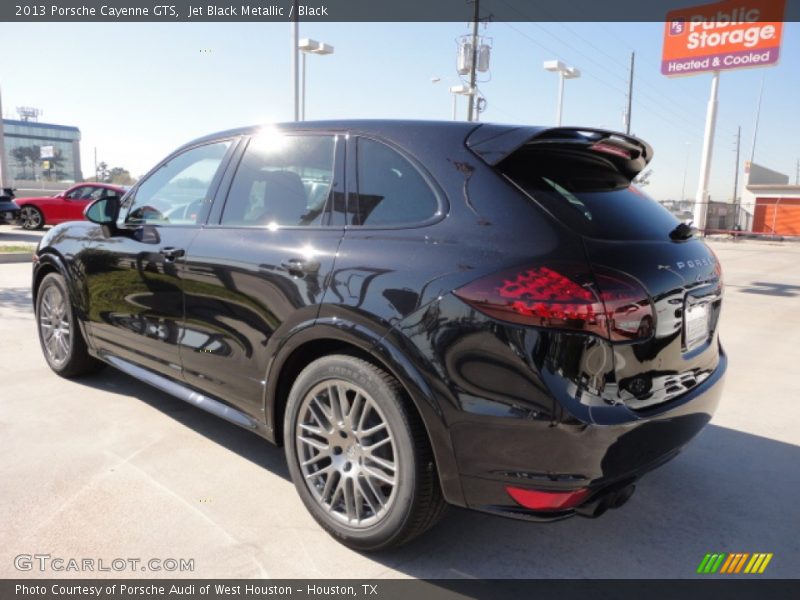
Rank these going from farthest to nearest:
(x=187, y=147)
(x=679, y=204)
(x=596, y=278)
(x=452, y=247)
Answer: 1. (x=679, y=204)
2. (x=187, y=147)
3. (x=452, y=247)
4. (x=596, y=278)

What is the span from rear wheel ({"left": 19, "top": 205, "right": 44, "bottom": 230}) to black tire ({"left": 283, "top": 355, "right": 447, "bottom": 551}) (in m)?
18.6

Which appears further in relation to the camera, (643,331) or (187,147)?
(187,147)

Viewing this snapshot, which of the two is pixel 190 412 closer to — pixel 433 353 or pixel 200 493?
pixel 200 493

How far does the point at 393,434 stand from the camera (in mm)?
2299

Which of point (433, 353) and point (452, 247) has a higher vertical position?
point (452, 247)

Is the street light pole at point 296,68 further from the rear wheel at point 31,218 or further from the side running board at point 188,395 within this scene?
the side running board at point 188,395

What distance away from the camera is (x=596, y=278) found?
2018 millimetres

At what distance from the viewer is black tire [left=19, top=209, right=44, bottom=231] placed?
704 inches

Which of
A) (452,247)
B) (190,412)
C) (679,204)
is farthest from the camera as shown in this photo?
(679,204)

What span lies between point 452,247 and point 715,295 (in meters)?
1.32

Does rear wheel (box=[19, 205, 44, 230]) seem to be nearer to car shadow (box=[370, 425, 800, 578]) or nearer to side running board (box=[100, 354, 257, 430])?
side running board (box=[100, 354, 257, 430])

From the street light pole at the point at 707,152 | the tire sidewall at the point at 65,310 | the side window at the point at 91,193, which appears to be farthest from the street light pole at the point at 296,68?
the street light pole at the point at 707,152

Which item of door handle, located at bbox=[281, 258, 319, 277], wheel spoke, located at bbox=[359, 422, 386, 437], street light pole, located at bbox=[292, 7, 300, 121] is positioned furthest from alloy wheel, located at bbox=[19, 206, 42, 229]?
wheel spoke, located at bbox=[359, 422, 386, 437]

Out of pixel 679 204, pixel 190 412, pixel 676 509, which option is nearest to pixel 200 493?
pixel 190 412
